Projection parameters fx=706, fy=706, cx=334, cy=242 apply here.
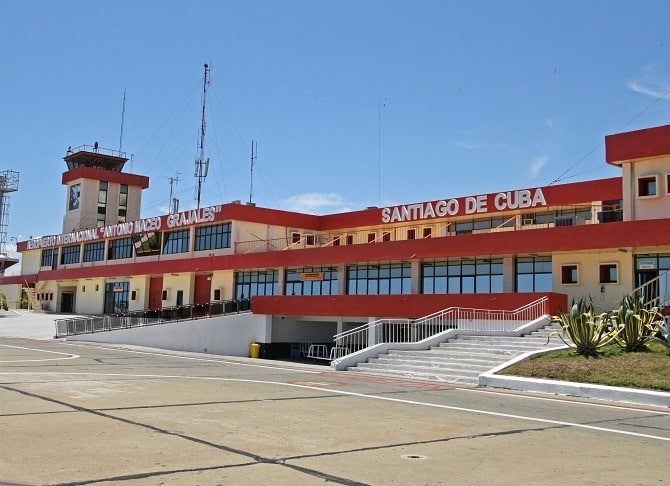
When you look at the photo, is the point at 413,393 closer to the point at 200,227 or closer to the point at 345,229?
the point at 345,229

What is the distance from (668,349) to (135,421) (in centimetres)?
1432

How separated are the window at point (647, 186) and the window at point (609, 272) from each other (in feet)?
A: 11.2

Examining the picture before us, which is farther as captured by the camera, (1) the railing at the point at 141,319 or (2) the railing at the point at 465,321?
(1) the railing at the point at 141,319

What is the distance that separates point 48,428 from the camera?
→ 9898mm

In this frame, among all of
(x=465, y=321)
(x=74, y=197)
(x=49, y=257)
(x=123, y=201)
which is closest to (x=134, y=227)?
(x=123, y=201)

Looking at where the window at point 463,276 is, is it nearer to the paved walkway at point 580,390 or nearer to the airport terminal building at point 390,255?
the airport terminal building at point 390,255

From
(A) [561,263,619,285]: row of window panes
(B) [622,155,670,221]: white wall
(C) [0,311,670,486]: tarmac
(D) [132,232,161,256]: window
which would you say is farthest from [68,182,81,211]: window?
(C) [0,311,670,486]: tarmac

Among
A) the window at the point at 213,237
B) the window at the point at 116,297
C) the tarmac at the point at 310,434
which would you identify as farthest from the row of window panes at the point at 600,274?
the window at the point at 116,297

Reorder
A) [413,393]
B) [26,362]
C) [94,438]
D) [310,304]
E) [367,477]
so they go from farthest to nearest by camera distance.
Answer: [310,304]
[26,362]
[413,393]
[94,438]
[367,477]

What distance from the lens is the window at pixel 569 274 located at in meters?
32.8

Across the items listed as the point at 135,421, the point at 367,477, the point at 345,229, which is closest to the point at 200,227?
the point at 345,229

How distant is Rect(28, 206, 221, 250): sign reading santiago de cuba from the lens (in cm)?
5202

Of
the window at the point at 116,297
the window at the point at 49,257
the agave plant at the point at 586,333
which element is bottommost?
the agave plant at the point at 586,333

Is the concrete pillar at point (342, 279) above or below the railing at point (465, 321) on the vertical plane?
above
